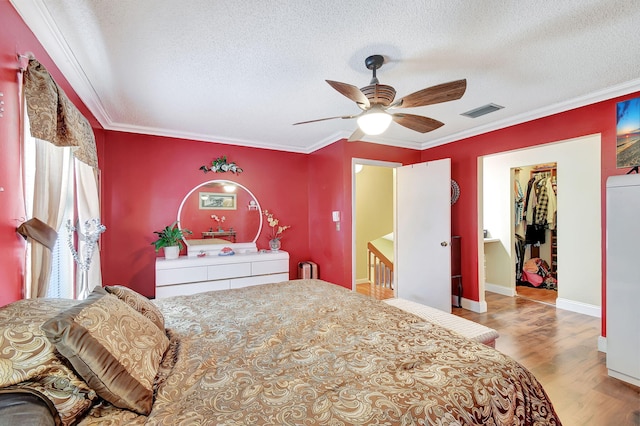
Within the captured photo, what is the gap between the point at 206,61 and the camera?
6.73 ft

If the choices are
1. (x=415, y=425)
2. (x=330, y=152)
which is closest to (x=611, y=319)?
(x=415, y=425)

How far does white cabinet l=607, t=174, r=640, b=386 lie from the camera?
208 cm

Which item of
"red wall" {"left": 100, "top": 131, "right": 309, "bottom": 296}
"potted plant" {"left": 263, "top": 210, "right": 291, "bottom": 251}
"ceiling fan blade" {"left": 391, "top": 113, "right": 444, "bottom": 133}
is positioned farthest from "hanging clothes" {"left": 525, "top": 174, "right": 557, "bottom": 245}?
"red wall" {"left": 100, "top": 131, "right": 309, "bottom": 296}

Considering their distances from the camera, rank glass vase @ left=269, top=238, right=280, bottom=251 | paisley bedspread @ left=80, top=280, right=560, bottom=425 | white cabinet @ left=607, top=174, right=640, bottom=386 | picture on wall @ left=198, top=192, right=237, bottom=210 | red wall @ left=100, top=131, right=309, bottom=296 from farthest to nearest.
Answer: glass vase @ left=269, top=238, right=280, bottom=251, picture on wall @ left=198, top=192, right=237, bottom=210, red wall @ left=100, top=131, right=309, bottom=296, white cabinet @ left=607, top=174, right=640, bottom=386, paisley bedspread @ left=80, top=280, right=560, bottom=425

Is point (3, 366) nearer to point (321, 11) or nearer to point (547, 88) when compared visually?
point (321, 11)

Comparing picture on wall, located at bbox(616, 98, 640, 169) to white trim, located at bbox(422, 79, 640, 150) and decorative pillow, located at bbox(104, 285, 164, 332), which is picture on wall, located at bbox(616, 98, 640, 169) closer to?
white trim, located at bbox(422, 79, 640, 150)

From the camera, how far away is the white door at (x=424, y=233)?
3.62 m

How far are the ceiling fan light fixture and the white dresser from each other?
96.5 inches

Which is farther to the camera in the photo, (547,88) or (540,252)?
(540,252)

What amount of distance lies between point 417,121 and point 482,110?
1303 mm

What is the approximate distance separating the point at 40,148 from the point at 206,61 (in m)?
1.17

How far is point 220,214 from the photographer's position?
4055 millimetres

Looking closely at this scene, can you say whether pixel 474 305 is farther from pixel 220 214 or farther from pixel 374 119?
pixel 220 214

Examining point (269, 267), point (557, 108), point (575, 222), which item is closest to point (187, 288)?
point (269, 267)
